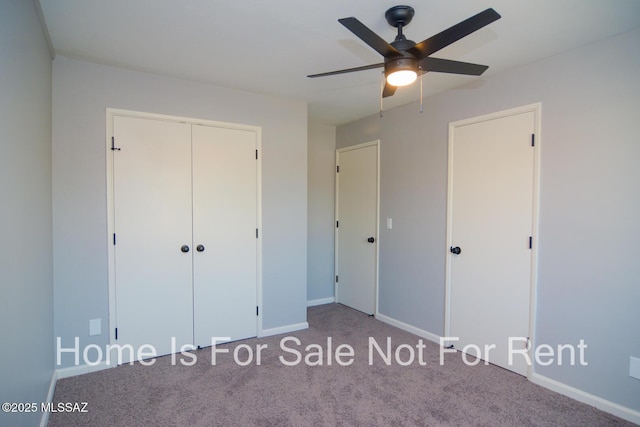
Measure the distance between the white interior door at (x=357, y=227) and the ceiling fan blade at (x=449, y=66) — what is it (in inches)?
84.7

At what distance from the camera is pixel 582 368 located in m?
2.33

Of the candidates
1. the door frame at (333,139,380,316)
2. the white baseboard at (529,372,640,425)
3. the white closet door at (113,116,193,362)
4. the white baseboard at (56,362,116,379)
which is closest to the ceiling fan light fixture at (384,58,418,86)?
the white closet door at (113,116,193,362)

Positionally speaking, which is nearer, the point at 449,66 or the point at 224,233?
the point at 449,66

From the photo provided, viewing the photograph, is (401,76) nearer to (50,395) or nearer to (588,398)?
(588,398)

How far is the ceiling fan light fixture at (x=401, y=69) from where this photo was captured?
1753 mm

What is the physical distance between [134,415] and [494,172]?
10.6 feet

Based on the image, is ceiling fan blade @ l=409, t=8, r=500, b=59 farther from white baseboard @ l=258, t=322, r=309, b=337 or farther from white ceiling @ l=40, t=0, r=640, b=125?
white baseboard @ l=258, t=322, r=309, b=337

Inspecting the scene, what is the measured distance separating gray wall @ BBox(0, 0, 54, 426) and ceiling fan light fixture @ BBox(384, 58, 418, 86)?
167 centimetres

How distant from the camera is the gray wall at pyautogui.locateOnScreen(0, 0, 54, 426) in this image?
4.43ft

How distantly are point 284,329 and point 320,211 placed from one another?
1660 mm

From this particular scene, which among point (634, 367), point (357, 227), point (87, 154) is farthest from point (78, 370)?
point (634, 367)

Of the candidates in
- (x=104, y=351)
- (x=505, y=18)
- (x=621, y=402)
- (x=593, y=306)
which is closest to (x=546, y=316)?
(x=593, y=306)

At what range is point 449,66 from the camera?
1847mm

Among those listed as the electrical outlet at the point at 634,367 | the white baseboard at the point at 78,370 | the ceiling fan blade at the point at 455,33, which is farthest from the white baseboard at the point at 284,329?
the ceiling fan blade at the point at 455,33
